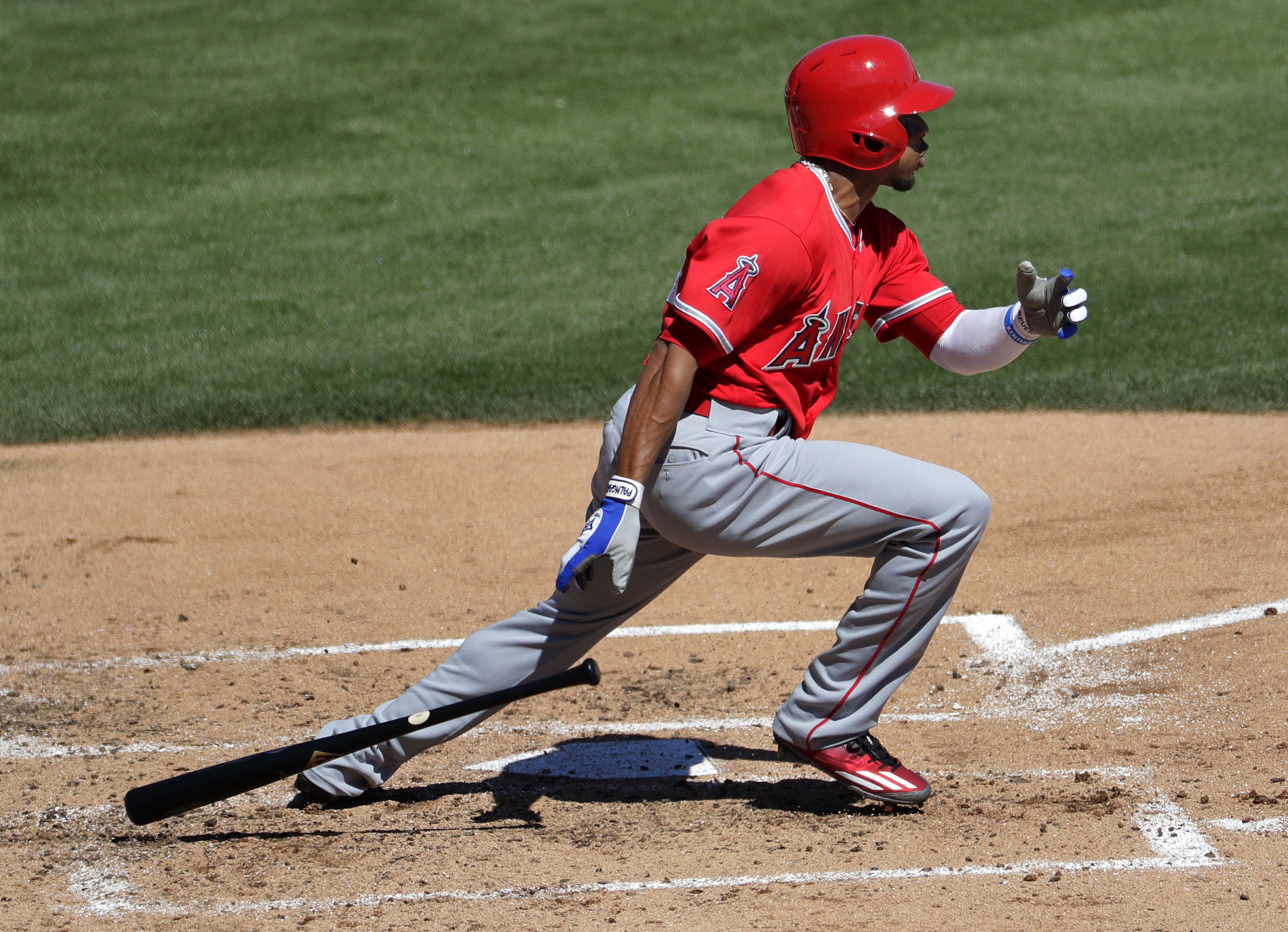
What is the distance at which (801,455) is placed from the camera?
11.0ft

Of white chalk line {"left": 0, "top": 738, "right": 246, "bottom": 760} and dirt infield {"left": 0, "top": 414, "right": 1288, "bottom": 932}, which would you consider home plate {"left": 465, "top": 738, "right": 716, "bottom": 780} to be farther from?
white chalk line {"left": 0, "top": 738, "right": 246, "bottom": 760}

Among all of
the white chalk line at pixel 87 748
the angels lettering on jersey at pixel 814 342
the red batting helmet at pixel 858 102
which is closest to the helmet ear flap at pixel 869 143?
the red batting helmet at pixel 858 102

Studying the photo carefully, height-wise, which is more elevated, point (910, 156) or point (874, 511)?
point (910, 156)

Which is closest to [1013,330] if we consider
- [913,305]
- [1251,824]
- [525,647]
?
[913,305]

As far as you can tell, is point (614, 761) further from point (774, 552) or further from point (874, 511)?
point (874, 511)

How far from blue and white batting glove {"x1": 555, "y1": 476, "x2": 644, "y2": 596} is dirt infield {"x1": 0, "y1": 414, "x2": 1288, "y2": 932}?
0.75 meters

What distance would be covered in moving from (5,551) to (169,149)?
8.40 m

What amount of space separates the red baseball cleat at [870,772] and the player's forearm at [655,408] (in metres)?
0.97

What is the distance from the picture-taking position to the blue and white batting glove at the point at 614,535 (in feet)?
10.3

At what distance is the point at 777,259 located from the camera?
315cm

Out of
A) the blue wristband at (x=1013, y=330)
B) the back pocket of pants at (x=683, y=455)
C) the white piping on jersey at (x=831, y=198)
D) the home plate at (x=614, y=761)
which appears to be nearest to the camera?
the back pocket of pants at (x=683, y=455)

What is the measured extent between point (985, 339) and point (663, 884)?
1665 millimetres

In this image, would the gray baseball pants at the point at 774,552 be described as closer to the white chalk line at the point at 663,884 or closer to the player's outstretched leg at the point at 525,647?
the player's outstretched leg at the point at 525,647

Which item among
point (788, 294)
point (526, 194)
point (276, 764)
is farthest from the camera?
point (526, 194)
